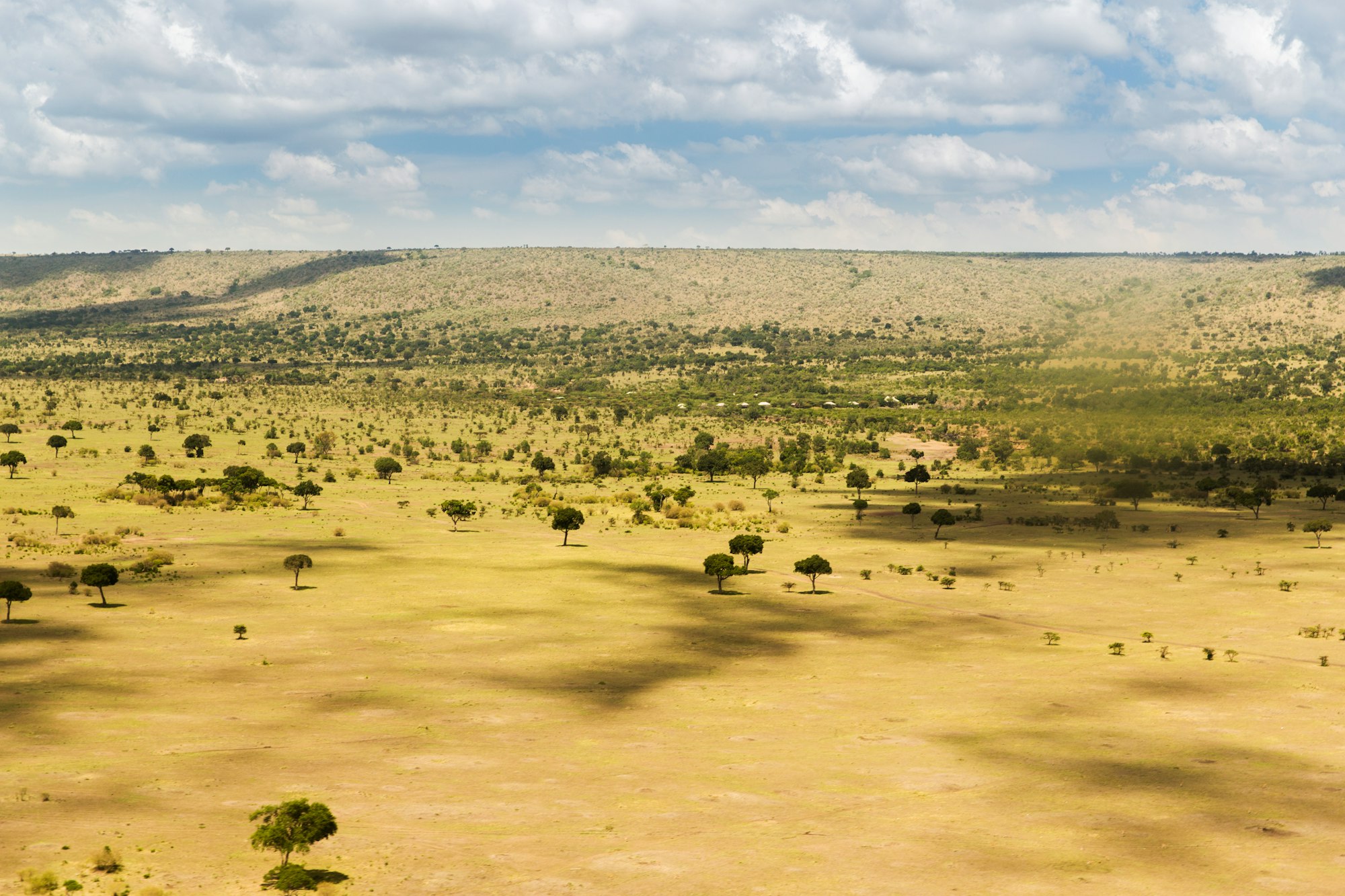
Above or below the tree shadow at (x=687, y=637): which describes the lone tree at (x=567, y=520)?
above

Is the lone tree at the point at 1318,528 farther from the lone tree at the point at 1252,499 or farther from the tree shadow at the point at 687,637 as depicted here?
the tree shadow at the point at 687,637

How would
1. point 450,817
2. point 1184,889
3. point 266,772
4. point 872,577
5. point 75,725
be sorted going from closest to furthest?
point 1184,889 → point 450,817 → point 266,772 → point 75,725 → point 872,577

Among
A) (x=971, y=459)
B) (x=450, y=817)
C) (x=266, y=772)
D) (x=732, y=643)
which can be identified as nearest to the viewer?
(x=450, y=817)

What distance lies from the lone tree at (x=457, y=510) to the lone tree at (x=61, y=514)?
31271 mm

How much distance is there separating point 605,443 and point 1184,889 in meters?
142

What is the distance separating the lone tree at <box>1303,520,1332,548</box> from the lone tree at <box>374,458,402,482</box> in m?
95.6

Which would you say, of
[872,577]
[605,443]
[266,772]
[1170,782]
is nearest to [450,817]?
[266,772]

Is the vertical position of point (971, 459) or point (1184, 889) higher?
point (971, 459)

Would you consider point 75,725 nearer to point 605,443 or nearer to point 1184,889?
point 1184,889

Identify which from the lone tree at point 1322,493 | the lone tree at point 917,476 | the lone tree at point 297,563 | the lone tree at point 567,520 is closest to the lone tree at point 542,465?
the lone tree at point 917,476

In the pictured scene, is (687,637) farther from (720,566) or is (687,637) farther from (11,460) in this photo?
(11,460)

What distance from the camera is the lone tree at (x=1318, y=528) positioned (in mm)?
91500

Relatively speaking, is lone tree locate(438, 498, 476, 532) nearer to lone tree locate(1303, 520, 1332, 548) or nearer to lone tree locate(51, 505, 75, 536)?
lone tree locate(51, 505, 75, 536)

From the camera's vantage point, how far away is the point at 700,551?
94750 mm
